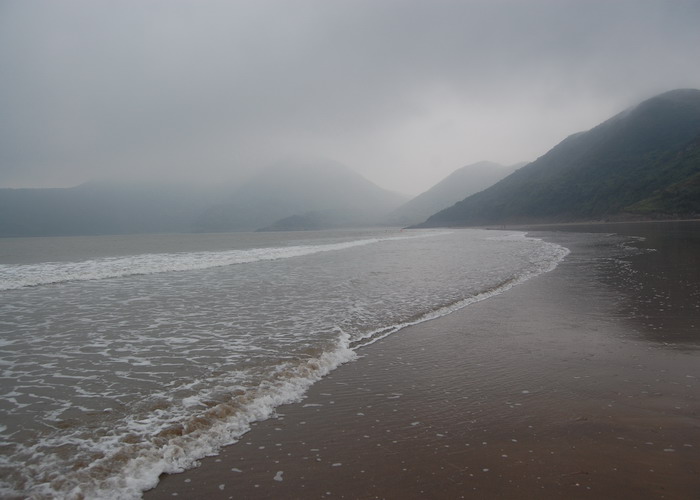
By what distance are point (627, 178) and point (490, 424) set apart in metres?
167

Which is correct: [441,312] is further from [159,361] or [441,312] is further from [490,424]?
[159,361]

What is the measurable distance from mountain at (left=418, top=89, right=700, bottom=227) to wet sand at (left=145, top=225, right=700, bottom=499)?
113m

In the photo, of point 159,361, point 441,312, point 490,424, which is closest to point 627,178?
point 441,312

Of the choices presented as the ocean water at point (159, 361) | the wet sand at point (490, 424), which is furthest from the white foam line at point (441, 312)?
the wet sand at point (490, 424)

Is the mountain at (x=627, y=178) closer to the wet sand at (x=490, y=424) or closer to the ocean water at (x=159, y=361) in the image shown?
the ocean water at (x=159, y=361)

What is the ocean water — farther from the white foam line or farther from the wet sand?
the wet sand

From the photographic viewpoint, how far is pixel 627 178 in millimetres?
139375

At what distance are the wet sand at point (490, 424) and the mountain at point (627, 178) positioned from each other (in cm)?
11254

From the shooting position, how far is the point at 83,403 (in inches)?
244

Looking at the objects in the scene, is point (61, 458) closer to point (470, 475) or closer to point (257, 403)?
point (257, 403)

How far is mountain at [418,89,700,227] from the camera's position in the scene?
11088 centimetres

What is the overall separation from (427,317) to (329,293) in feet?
17.5

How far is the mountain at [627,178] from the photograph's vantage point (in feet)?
364

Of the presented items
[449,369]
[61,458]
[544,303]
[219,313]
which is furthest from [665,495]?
[219,313]
